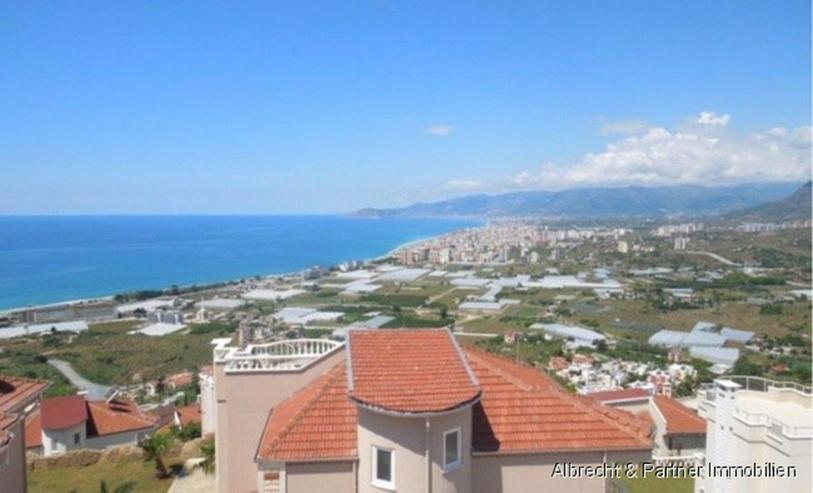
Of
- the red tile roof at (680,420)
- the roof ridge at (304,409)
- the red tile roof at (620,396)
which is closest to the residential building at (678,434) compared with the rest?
the red tile roof at (680,420)

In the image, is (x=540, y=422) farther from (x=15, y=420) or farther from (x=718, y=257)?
(x=718, y=257)

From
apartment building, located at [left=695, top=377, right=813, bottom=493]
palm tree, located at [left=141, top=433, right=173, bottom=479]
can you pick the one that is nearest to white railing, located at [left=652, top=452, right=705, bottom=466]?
apartment building, located at [left=695, top=377, right=813, bottom=493]

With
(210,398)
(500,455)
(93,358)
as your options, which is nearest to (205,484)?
(210,398)

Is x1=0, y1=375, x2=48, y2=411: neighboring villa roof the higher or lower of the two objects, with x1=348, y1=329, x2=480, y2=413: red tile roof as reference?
lower

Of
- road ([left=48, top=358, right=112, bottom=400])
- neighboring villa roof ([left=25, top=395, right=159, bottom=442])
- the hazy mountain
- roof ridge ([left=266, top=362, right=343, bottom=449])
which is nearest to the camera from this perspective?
roof ridge ([left=266, top=362, right=343, bottom=449])

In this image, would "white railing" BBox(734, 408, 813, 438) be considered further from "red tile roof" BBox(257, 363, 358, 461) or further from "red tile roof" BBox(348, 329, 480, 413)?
"red tile roof" BBox(257, 363, 358, 461)

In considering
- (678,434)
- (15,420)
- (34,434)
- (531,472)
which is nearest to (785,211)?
(678,434)
